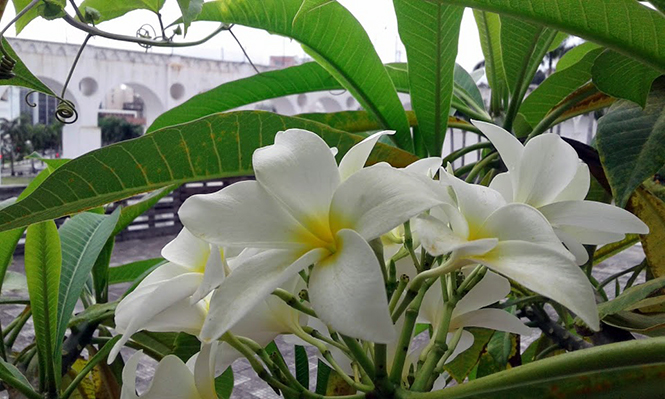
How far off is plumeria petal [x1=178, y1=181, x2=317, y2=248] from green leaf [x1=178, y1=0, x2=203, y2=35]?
233 millimetres

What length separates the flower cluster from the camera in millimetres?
153

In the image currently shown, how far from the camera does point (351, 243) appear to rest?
16 centimetres

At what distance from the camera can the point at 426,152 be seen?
48 cm

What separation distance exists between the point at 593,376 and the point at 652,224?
23 centimetres

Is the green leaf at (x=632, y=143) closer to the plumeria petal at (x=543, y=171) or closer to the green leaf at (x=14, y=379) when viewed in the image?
the plumeria petal at (x=543, y=171)

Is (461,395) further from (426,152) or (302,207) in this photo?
(426,152)

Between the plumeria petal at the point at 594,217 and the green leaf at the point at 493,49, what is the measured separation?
33 centimetres

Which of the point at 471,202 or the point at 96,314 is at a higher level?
the point at 471,202

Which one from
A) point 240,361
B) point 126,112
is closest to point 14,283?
point 240,361

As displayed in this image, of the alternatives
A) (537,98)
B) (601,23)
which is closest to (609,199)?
(537,98)

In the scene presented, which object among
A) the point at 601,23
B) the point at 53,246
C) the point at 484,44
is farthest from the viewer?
the point at 484,44

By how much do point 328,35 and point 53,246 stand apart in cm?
24

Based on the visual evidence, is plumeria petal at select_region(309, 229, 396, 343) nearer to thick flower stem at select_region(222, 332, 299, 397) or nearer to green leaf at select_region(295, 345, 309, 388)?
thick flower stem at select_region(222, 332, 299, 397)

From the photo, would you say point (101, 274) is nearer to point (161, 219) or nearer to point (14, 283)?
point (14, 283)
